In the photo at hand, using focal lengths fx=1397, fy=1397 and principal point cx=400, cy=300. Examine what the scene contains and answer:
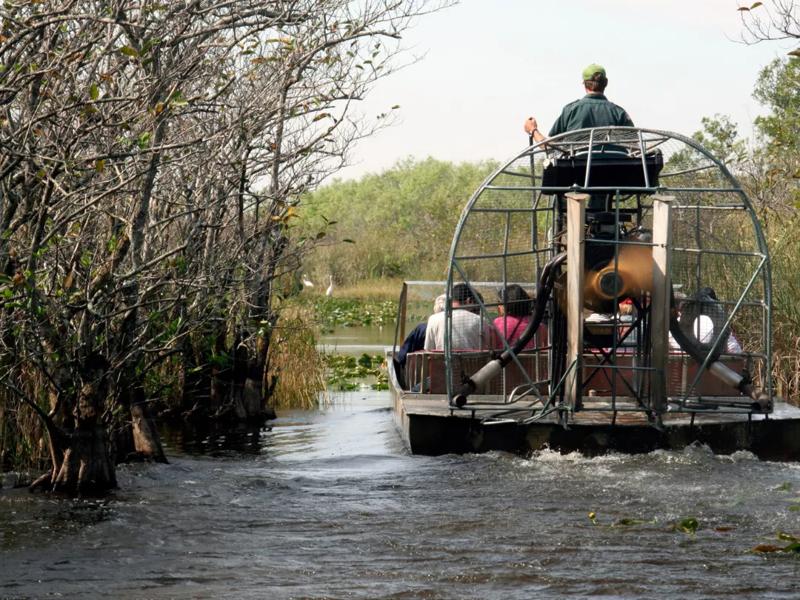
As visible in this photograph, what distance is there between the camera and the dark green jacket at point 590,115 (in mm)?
12344

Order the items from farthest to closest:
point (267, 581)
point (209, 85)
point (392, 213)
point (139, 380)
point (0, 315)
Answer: point (392, 213)
point (209, 85)
point (139, 380)
point (0, 315)
point (267, 581)

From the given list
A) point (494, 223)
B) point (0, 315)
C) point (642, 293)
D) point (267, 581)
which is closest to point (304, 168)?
point (494, 223)

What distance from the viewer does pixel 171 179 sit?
37.0 feet

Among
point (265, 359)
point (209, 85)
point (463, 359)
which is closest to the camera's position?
point (209, 85)

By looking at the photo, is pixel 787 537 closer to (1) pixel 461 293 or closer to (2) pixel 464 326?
(2) pixel 464 326

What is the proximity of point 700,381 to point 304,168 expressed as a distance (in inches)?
176

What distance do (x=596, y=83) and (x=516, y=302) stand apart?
215cm

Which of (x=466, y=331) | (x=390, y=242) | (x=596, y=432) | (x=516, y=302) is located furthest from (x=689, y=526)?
(x=390, y=242)

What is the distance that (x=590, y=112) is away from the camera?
12352 millimetres

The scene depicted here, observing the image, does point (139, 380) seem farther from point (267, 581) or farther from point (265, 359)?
point (265, 359)

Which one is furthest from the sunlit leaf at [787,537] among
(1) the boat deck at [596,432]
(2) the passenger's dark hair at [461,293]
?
(2) the passenger's dark hair at [461,293]

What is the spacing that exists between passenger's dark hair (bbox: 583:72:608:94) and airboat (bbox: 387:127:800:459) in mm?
470

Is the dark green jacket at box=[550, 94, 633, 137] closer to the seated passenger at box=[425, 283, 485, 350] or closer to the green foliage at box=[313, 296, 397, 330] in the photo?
the seated passenger at box=[425, 283, 485, 350]

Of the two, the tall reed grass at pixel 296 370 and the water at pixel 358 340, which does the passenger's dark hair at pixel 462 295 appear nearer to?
the tall reed grass at pixel 296 370
